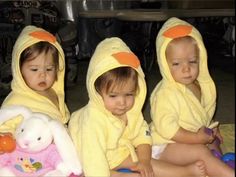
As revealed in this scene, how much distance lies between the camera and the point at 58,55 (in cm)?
121

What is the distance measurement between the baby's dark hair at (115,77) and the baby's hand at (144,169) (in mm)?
206

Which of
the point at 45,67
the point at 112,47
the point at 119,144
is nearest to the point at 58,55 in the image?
the point at 45,67

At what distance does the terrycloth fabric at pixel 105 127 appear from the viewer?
1010 millimetres

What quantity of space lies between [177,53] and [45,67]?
358 mm

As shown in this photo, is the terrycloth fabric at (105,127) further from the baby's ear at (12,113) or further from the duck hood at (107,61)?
the baby's ear at (12,113)

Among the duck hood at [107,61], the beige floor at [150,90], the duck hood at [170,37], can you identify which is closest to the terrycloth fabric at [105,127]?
the duck hood at [107,61]

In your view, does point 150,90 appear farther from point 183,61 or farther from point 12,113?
point 12,113

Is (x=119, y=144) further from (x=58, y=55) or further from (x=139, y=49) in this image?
(x=139, y=49)

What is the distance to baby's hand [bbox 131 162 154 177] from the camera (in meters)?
1.07

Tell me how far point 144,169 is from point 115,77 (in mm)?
241

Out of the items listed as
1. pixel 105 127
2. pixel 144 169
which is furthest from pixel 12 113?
pixel 144 169

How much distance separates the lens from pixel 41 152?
3.51 feet

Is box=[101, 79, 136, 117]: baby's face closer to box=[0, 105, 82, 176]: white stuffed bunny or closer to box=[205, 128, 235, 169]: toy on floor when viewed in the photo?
box=[0, 105, 82, 176]: white stuffed bunny

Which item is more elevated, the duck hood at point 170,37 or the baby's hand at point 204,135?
the duck hood at point 170,37
